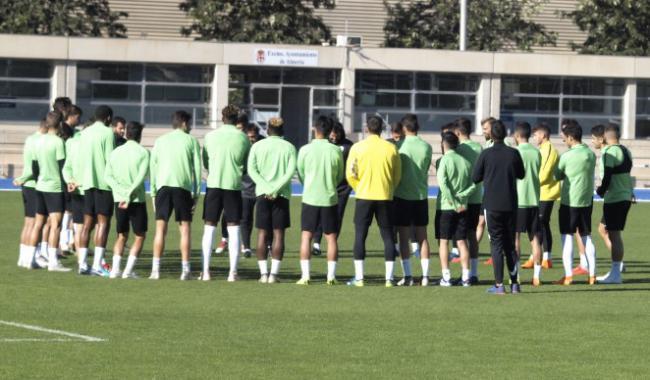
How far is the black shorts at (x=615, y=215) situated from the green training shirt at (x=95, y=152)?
603 centimetres

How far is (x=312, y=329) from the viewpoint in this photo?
44.8 feet

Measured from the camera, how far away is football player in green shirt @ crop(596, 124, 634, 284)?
61.4 ft

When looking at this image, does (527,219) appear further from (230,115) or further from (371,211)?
(230,115)

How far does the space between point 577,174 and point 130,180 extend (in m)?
5.34

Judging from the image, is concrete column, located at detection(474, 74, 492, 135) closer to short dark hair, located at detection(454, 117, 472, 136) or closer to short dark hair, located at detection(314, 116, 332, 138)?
short dark hair, located at detection(454, 117, 472, 136)

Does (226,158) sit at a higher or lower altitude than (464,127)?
lower

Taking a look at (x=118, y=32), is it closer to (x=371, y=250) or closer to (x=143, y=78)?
(x=143, y=78)

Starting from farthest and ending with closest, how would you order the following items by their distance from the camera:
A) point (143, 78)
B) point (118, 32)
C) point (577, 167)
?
point (118, 32) → point (143, 78) → point (577, 167)

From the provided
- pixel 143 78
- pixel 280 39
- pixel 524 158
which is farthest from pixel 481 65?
pixel 524 158

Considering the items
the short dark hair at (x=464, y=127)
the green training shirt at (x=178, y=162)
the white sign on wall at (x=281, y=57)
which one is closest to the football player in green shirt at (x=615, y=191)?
the short dark hair at (x=464, y=127)

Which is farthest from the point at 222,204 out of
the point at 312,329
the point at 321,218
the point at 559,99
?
the point at 559,99

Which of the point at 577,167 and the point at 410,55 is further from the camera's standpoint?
the point at 410,55

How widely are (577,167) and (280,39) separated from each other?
35060 mm

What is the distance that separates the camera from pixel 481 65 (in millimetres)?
53312
